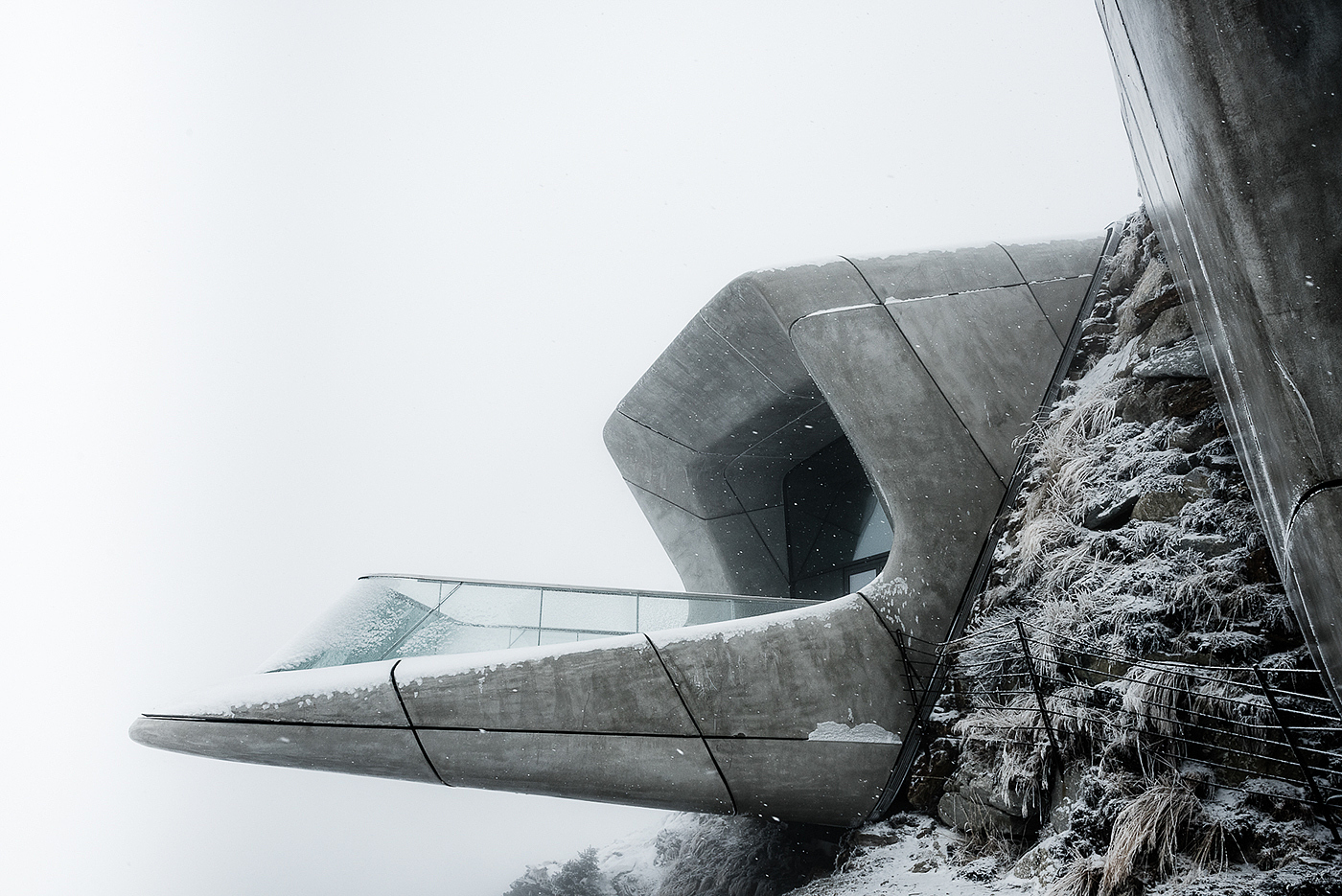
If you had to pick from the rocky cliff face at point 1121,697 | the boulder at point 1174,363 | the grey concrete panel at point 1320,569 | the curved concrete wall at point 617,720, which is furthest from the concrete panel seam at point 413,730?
the boulder at point 1174,363

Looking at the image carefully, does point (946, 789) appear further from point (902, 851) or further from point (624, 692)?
point (624, 692)

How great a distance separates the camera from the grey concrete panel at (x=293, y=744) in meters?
6.07

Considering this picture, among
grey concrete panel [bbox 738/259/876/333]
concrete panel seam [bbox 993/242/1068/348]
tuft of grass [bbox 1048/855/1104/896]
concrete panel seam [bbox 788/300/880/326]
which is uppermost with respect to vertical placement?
grey concrete panel [bbox 738/259/876/333]

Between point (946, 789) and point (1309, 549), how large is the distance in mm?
4133

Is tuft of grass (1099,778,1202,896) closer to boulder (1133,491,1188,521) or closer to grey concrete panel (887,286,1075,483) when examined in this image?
boulder (1133,491,1188,521)

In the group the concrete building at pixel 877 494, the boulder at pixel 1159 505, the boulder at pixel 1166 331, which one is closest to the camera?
the concrete building at pixel 877 494

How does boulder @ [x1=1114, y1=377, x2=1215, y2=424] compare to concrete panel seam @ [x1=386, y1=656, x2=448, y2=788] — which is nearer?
concrete panel seam @ [x1=386, y1=656, x2=448, y2=788]

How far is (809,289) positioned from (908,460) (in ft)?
7.13

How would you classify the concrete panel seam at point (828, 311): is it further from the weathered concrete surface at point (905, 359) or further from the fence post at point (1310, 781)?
the fence post at point (1310, 781)

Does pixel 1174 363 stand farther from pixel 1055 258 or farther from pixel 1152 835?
pixel 1152 835

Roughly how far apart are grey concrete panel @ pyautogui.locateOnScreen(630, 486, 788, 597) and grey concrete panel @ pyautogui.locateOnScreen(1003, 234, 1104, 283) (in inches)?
217

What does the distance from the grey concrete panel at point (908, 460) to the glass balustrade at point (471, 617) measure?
110cm

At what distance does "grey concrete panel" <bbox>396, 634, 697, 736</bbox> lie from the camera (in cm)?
621

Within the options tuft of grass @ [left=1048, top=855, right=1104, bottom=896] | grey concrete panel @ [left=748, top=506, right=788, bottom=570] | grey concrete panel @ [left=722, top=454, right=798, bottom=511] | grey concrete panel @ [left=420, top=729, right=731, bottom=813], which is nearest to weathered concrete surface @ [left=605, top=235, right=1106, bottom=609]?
grey concrete panel @ [left=722, top=454, right=798, bottom=511]
